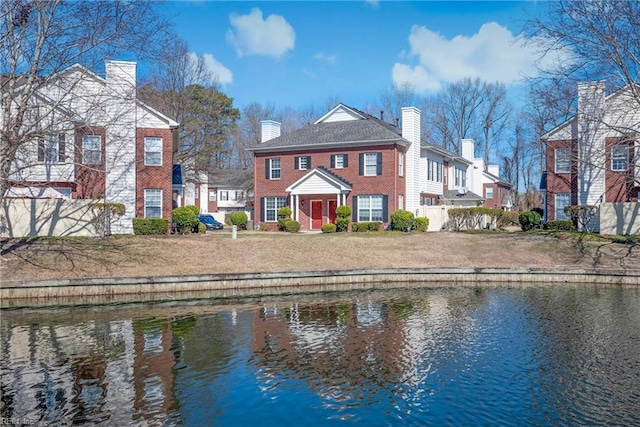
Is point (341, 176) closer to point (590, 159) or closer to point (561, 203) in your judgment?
point (561, 203)

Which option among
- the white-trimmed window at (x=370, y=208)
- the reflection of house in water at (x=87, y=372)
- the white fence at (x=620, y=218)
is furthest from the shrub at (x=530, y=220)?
the reflection of house in water at (x=87, y=372)

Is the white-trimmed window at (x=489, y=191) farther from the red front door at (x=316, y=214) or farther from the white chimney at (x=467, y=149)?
A: the red front door at (x=316, y=214)

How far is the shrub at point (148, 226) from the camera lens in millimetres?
24578

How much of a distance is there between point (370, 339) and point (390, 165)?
68.1 feet

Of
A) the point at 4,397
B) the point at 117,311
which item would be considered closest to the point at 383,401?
the point at 4,397

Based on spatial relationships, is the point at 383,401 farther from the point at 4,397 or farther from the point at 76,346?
the point at 76,346

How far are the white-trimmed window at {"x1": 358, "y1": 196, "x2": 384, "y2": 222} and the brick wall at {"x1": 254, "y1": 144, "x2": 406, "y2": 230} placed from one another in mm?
377

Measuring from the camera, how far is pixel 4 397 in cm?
755

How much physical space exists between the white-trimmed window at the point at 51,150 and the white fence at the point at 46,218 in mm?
1915

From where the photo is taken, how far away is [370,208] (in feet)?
102

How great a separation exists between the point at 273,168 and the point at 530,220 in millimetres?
16519

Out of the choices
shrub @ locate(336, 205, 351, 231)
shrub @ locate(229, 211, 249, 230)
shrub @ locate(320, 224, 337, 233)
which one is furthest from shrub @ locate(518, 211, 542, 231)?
shrub @ locate(229, 211, 249, 230)

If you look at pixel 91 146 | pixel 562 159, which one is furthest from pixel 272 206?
pixel 562 159

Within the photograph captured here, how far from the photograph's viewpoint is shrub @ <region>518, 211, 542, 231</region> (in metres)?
29.8
